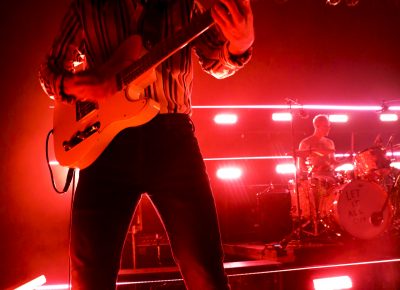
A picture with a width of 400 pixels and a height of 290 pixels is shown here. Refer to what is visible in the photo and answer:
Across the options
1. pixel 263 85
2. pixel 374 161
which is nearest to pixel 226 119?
pixel 263 85

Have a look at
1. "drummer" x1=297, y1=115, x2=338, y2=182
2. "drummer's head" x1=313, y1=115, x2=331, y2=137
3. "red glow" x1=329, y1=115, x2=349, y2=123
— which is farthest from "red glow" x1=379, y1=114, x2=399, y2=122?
"drummer" x1=297, y1=115, x2=338, y2=182

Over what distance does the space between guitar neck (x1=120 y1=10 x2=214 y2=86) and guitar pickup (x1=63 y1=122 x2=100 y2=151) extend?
22 centimetres

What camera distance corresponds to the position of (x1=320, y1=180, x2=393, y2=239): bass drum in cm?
520

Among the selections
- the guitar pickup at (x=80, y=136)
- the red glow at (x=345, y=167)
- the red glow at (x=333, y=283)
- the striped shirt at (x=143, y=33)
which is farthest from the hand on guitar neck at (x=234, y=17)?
the red glow at (x=345, y=167)

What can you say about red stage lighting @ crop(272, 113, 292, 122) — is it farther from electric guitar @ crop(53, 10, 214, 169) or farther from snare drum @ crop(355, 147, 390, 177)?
electric guitar @ crop(53, 10, 214, 169)

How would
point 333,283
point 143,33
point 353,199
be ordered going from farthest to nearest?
1. point 353,199
2. point 333,283
3. point 143,33

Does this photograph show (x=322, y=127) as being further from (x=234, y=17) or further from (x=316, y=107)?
(x=234, y=17)

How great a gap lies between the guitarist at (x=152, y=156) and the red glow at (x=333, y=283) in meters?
2.53

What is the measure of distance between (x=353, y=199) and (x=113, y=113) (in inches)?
180

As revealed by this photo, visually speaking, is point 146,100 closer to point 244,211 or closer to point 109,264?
point 109,264

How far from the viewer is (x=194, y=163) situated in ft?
4.51

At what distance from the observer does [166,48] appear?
139 centimetres

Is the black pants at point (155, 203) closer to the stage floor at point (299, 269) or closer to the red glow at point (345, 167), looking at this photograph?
the stage floor at point (299, 269)

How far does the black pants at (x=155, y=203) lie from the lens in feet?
4.24
